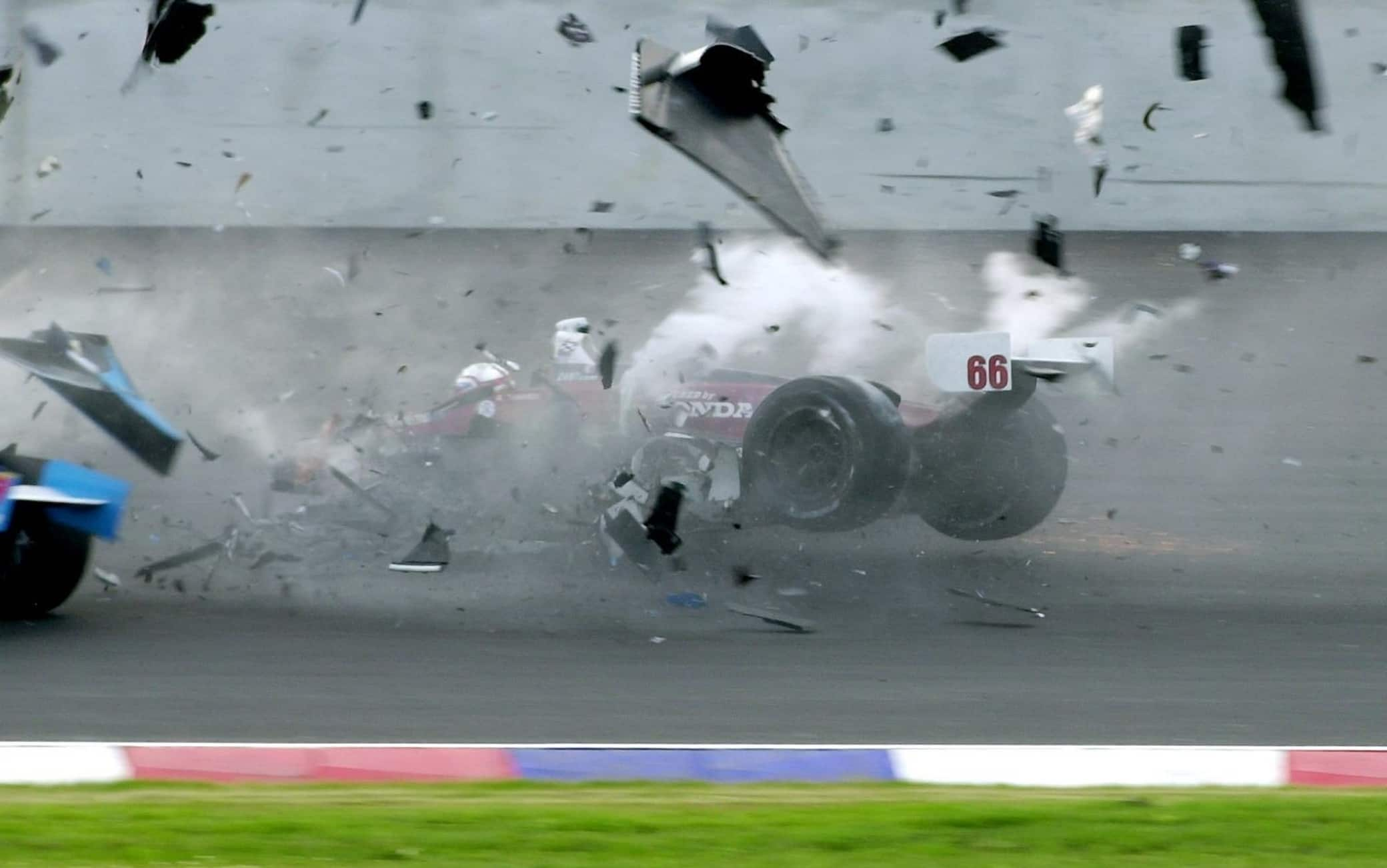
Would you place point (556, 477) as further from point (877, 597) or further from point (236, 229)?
point (236, 229)

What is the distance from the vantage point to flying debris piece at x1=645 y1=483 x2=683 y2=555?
701 cm

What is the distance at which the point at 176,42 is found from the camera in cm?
955

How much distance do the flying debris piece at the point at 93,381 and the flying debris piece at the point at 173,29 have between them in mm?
2819

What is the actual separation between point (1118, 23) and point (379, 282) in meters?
4.75

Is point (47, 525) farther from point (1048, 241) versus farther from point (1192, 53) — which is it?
point (1192, 53)

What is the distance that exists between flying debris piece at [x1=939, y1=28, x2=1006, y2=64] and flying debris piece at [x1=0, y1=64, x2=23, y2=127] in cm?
554

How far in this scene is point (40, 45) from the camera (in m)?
9.30

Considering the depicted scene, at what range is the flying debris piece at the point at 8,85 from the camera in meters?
9.32

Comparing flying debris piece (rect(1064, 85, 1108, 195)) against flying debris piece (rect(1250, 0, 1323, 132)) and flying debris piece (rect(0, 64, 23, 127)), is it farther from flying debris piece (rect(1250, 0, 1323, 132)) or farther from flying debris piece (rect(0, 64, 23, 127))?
flying debris piece (rect(0, 64, 23, 127))

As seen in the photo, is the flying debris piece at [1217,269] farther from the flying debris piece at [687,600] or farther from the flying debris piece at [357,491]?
the flying debris piece at [357,491]

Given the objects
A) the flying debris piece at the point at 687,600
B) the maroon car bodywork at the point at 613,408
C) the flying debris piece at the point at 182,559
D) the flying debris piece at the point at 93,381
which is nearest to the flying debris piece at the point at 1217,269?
the maroon car bodywork at the point at 613,408

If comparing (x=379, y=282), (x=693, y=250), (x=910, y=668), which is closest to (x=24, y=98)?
(x=379, y=282)

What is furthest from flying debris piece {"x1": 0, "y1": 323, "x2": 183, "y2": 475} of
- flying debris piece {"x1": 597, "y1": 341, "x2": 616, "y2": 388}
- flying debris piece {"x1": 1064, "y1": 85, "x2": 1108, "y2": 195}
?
flying debris piece {"x1": 1064, "y1": 85, "x2": 1108, "y2": 195}

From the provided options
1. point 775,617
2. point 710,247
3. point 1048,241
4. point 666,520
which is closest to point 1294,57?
point 1048,241
